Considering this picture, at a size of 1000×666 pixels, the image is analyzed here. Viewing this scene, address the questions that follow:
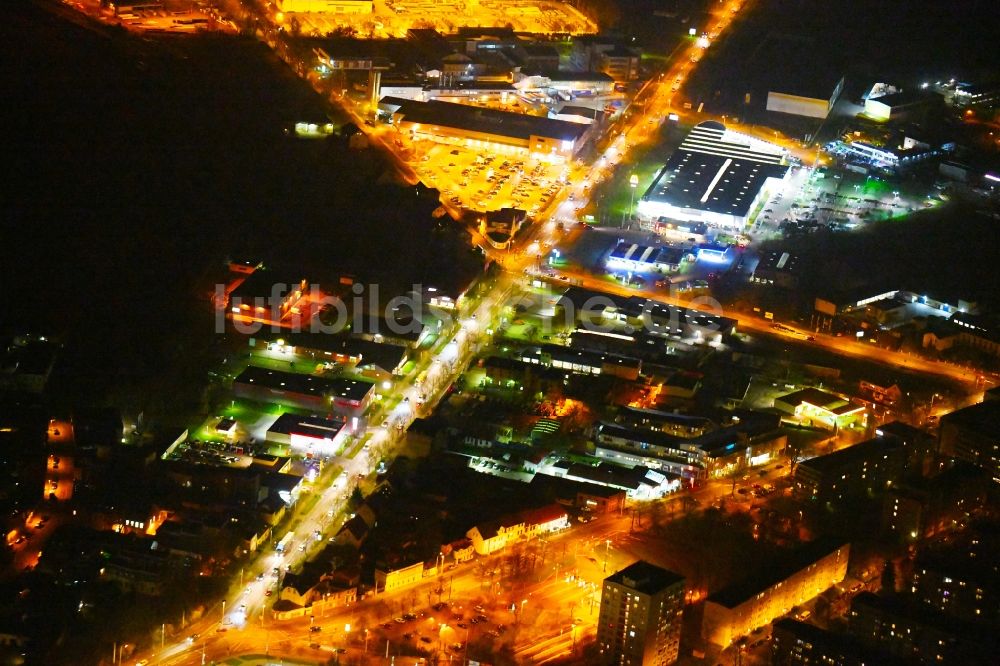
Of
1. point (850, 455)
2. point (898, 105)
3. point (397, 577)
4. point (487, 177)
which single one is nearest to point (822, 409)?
point (850, 455)

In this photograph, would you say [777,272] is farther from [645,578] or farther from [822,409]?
[645,578]

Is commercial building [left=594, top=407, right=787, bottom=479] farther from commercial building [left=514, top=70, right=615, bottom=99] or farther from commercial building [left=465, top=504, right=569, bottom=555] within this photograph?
commercial building [left=514, top=70, right=615, bottom=99]

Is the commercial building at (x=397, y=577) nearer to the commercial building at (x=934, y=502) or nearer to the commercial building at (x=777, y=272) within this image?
the commercial building at (x=934, y=502)

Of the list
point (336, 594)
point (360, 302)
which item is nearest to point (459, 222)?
point (360, 302)

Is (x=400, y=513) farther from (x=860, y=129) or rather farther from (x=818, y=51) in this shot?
(x=818, y=51)

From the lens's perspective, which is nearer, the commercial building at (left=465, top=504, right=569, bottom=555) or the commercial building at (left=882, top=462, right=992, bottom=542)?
the commercial building at (left=465, top=504, right=569, bottom=555)

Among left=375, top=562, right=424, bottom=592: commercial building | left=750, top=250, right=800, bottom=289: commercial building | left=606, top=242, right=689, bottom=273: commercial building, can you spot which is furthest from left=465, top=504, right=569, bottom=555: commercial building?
left=750, top=250, right=800, bottom=289: commercial building
